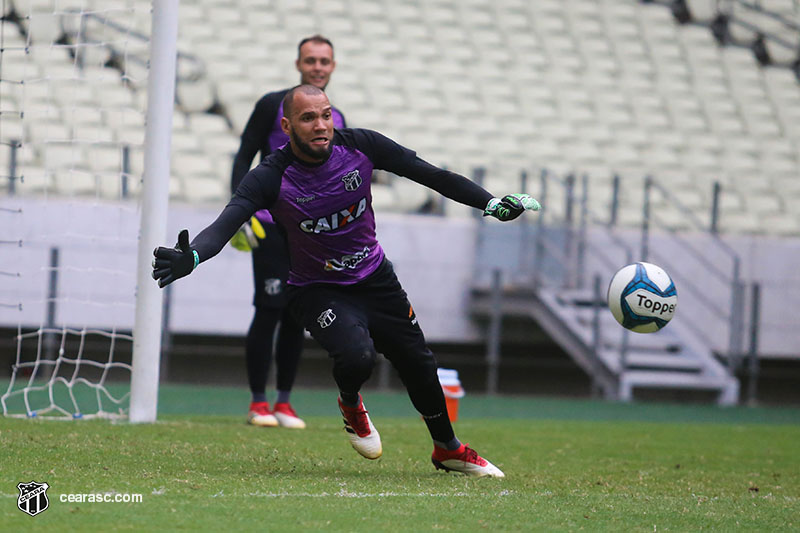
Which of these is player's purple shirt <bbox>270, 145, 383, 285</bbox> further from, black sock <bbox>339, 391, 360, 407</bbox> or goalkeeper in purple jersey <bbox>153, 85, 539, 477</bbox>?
black sock <bbox>339, 391, 360, 407</bbox>

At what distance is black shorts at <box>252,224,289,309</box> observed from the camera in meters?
6.32

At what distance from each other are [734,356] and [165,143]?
7666 mm

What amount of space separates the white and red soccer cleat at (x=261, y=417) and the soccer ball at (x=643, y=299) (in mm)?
2307

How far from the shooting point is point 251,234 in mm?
6168

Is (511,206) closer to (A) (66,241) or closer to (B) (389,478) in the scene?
(B) (389,478)

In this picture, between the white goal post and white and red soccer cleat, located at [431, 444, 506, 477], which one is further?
the white goal post

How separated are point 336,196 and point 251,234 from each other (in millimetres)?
1753

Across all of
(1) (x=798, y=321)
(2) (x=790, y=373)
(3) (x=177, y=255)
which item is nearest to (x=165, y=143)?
(3) (x=177, y=255)

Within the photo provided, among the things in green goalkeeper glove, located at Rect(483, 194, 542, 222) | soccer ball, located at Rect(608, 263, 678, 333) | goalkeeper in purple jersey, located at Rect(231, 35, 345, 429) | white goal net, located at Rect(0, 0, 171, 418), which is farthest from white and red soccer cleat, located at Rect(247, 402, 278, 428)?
white goal net, located at Rect(0, 0, 171, 418)

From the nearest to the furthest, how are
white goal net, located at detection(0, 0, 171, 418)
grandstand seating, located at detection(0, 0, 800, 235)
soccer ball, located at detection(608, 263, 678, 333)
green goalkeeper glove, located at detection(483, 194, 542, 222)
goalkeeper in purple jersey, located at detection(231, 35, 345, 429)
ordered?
green goalkeeper glove, located at detection(483, 194, 542, 222), soccer ball, located at detection(608, 263, 678, 333), goalkeeper in purple jersey, located at detection(231, 35, 345, 429), white goal net, located at detection(0, 0, 171, 418), grandstand seating, located at detection(0, 0, 800, 235)

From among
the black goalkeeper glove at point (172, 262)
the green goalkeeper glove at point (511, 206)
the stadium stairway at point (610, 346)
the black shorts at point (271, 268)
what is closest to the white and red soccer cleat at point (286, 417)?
the black shorts at point (271, 268)

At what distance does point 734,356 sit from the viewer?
12.0m

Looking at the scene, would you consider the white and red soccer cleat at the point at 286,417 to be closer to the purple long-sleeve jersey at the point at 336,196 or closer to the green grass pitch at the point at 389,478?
the green grass pitch at the point at 389,478

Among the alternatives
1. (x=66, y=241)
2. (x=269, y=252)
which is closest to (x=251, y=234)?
(x=269, y=252)
